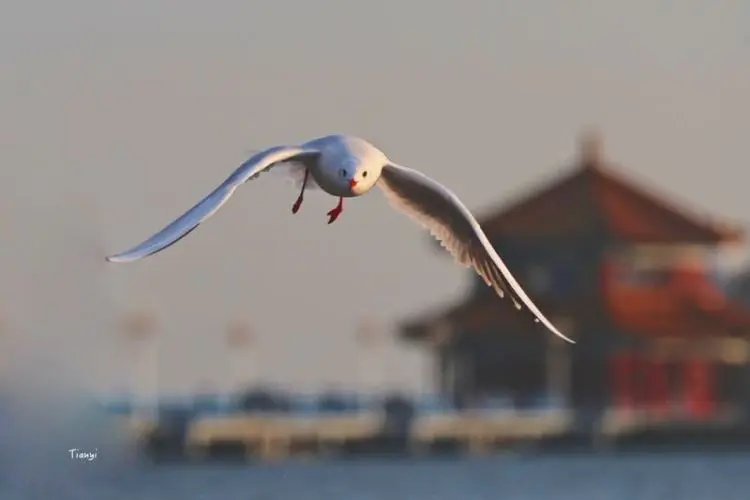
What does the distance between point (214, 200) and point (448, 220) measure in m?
2.57

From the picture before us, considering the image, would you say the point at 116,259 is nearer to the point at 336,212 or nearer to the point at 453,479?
the point at 336,212

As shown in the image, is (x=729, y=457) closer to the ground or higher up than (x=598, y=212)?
closer to the ground

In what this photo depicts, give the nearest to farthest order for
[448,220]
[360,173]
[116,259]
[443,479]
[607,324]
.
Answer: [116,259]
[360,173]
[448,220]
[443,479]
[607,324]

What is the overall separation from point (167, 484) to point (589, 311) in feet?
38.9

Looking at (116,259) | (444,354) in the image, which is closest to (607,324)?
(444,354)

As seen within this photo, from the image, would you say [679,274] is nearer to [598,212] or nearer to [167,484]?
[598,212]

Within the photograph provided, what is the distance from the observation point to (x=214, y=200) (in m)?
19.0

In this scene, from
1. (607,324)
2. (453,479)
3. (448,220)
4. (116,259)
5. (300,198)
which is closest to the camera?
(116,259)

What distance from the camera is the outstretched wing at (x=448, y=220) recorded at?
2069 centimetres

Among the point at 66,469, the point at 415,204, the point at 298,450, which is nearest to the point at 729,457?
the point at 298,450

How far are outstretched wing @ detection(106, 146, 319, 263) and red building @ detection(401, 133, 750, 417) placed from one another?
3980 cm

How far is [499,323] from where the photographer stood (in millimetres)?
61094

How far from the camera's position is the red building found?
60.2 m

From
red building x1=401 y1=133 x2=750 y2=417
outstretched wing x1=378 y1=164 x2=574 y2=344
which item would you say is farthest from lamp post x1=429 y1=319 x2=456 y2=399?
outstretched wing x1=378 y1=164 x2=574 y2=344
